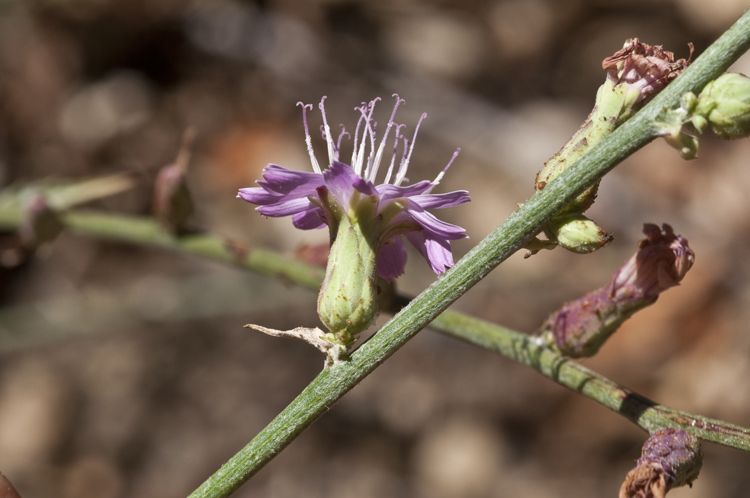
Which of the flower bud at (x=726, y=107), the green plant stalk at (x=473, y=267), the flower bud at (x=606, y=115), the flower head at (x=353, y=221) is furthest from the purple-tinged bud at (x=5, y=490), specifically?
the flower bud at (x=726, y=107)

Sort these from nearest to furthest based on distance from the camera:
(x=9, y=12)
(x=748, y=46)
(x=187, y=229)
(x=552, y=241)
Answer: (x=748, y=46) < (x=552, y=241) < (x=187, y=229) < (x=9, y=12)

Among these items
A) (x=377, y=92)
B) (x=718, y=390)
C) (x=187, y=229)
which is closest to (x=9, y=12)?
(x=377, y=92)

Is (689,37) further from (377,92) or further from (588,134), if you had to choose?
(588,134)

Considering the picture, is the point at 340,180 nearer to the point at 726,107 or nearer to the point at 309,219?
the point at 309,219

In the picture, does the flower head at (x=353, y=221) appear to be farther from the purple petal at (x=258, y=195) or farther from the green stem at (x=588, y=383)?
the green stem at (x=588, y=383)

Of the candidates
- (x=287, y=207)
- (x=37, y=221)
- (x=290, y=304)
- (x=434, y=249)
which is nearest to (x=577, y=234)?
(x=434, y=249)

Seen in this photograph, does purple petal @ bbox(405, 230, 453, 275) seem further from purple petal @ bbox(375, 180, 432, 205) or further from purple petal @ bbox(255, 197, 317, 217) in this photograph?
purple petal @ bbox(255, 197, 317, 217)
